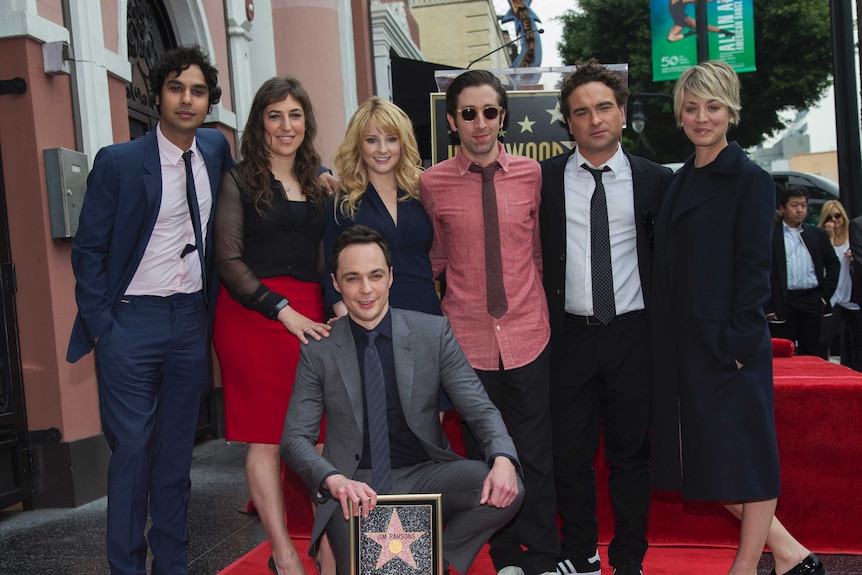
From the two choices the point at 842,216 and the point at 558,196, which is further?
the point at 842,216

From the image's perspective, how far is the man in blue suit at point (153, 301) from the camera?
363cm

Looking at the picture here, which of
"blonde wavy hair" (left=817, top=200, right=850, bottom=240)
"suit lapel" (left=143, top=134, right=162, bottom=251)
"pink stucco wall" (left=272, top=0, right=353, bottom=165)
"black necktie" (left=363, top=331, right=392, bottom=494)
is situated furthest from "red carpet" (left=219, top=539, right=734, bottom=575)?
"pink stucco wall" (left=272, top=0, right=353, bottom=165)

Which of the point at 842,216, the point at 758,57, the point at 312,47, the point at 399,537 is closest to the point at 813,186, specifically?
the point at 842,216

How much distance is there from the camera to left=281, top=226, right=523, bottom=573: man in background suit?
3.27m

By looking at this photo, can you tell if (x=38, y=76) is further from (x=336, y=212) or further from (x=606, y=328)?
(x=606, y=328)

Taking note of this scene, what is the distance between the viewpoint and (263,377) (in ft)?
12.5

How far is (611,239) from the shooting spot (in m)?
3.74

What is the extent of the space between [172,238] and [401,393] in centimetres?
126

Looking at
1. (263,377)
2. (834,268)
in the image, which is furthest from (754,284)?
(834,268)

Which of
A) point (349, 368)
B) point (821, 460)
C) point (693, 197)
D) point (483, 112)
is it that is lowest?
point (821, 460)

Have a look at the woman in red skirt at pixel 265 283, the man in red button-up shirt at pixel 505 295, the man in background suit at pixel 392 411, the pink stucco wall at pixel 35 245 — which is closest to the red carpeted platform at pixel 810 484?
the man in red button-up shirt at pixel 505 295

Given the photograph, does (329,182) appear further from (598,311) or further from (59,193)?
(59,193)

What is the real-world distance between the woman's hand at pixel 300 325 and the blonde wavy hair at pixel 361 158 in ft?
1.57

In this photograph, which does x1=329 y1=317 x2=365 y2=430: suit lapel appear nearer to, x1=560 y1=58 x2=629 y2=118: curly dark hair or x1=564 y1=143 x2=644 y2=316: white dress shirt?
x1=564 y1=143 x2=644 y2=316: white dress shirt
